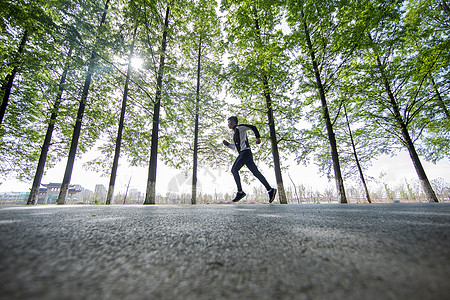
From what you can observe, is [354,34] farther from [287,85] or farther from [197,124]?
[197,124]

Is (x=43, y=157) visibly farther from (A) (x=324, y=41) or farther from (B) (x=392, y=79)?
(B) (x=392, y=79)

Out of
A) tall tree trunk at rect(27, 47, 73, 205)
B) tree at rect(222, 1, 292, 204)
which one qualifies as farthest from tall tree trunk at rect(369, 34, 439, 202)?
tall tree trunk at rect(27, 47, 73, 205)

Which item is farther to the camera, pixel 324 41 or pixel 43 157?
pixel 43 157

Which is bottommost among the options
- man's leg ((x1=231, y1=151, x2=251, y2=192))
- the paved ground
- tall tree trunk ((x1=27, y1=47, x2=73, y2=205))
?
the paved ground

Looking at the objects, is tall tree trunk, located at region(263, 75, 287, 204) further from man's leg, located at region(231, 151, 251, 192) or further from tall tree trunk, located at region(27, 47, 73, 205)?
tall tree trunk, located at region(27, 47, 73, 205)

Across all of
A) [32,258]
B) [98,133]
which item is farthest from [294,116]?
[98,133]

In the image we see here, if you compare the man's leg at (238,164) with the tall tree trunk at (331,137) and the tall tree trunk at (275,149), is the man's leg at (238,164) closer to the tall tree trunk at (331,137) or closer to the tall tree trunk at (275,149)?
the tall tree trunk at (275,149)

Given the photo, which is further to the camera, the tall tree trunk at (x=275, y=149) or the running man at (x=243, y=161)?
the tall tree trunk at (x=275, y=149)

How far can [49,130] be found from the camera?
10.4 m

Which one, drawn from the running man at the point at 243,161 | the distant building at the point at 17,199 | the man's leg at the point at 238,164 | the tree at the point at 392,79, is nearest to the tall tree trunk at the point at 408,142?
the tree at the point at 392,79

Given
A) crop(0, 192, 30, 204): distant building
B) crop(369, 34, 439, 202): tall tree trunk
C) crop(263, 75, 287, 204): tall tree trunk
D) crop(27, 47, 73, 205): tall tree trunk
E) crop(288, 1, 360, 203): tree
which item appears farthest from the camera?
crop(0, 192, 30, 204): distant building

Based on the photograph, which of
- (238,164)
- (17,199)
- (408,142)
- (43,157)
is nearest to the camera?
(238,164)

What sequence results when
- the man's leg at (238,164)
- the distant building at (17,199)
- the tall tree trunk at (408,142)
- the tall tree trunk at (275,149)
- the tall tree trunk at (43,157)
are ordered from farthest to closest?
the distant building at (17,199) < the tall tree trunk at (43,157) < the tall tree trunk at (408,142) < the tall tree trunk at (275,149) < the man's leg at (238,164)

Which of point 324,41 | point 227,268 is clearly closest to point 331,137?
point 324,41
